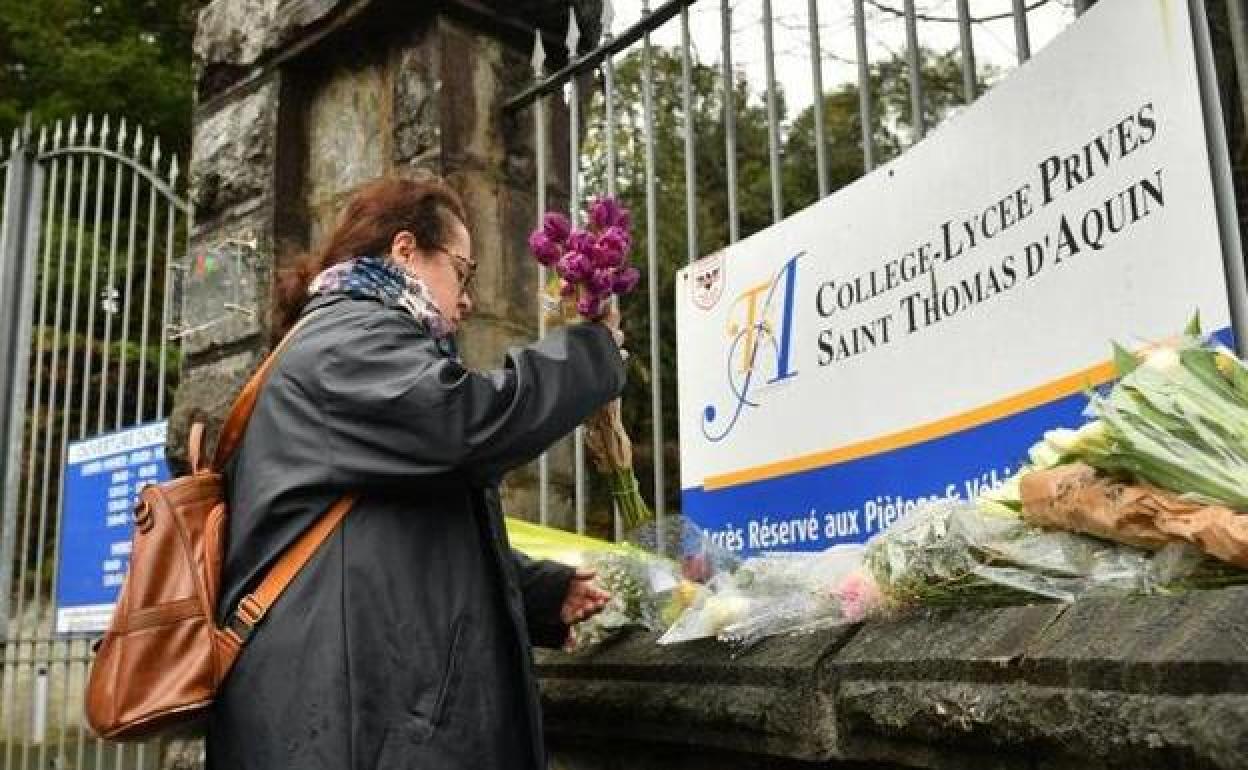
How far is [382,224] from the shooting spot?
2.17m

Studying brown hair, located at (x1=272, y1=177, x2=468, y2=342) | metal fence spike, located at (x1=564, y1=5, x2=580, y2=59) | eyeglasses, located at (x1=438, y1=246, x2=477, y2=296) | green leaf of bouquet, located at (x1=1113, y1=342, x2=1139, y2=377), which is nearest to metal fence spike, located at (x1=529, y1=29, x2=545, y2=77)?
metal fence spike, located at (x1=564, y1=5, x2=580, y2=59)

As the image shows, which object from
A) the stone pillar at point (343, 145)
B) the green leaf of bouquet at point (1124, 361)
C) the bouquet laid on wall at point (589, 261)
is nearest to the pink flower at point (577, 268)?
the bouquet laid on wall at point (589, 261)

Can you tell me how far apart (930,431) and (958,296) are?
0.25 meters

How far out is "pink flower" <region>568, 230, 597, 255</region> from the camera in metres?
2.01

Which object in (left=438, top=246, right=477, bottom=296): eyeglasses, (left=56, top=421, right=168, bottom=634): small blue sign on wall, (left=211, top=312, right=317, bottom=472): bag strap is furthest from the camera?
(left=56, top=421, right=168, bottom=634): small blue sign on wall

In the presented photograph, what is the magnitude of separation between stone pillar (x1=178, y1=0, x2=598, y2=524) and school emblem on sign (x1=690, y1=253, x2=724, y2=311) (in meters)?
0.82

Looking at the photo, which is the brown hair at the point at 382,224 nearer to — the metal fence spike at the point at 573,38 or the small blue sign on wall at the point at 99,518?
the metal fence spike at the point at 573,38

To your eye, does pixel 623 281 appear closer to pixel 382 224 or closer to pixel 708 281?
pixel 382 224

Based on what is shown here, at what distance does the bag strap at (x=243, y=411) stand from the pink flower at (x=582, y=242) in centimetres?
47

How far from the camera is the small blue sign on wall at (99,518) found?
4582mm

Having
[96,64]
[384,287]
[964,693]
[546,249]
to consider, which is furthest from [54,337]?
[96,64]

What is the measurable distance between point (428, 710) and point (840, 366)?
3.45 ft

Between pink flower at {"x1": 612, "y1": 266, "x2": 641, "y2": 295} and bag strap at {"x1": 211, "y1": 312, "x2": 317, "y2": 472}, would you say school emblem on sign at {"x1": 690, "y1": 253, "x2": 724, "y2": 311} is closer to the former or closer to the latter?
pink flower at {"x1": 612, "y1": 266, "x2": 641, "y2": 295}

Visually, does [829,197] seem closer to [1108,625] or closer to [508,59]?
[1108,625]
